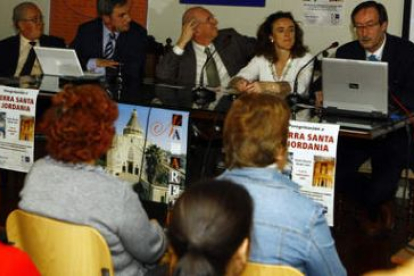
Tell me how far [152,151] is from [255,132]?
1409 millimetres

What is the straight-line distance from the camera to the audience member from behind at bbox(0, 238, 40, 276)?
4.77 feet

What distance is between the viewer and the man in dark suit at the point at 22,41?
466 centimetres

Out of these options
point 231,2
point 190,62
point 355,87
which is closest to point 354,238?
point 355,87

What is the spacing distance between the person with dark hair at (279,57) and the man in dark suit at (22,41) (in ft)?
4.81

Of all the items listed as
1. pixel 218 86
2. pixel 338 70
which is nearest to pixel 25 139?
→ pixel 218 86

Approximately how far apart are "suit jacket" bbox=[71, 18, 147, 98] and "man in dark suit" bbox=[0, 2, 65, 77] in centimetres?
28

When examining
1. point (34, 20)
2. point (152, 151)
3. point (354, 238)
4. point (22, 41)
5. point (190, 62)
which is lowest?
point (354, 238)

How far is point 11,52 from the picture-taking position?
185 inches

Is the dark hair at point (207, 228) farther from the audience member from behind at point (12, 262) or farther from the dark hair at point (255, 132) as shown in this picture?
the dark hair at point (255, 132)

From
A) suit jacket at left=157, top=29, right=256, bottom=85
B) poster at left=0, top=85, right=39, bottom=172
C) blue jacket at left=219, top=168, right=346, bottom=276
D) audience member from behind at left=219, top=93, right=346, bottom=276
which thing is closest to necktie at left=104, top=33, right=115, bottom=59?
suit jacket at left=157, top=29, right=256, bottom=85

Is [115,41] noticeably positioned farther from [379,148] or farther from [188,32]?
[379,148]

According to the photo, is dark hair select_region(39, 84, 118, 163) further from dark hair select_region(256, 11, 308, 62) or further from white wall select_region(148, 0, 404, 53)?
white wall select_region(148, 0, 404, 53)

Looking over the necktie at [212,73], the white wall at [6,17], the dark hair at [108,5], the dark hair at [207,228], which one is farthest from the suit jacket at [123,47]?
the dark hair at [207,228]

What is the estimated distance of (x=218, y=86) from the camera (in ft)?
13.8
